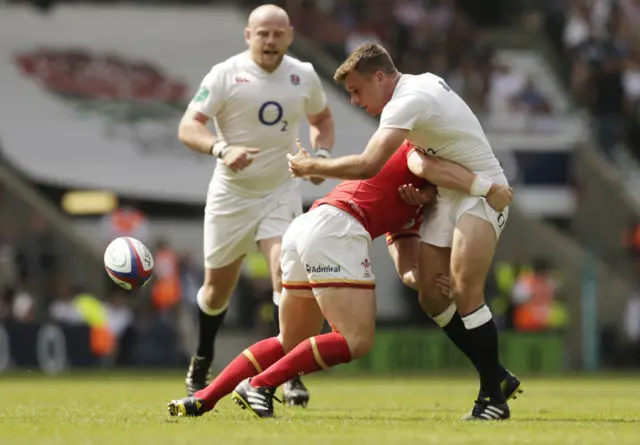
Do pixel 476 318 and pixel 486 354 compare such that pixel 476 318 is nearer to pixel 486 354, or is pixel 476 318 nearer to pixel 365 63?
pixel 486 354

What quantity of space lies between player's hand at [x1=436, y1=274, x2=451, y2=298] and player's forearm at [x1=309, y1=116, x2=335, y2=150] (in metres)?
2.20

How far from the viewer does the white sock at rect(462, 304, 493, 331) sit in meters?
9.21

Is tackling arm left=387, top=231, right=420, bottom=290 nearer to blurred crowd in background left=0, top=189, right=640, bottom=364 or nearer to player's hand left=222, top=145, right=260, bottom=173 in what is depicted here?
player's hand left=222, top=145, right=260, bottom=173

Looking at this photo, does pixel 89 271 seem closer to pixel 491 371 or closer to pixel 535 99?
pixel 535 99

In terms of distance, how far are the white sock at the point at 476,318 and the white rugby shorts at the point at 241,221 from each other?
2303 millimetres

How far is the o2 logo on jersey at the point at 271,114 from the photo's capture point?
11078 mm

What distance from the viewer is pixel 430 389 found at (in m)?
14.8

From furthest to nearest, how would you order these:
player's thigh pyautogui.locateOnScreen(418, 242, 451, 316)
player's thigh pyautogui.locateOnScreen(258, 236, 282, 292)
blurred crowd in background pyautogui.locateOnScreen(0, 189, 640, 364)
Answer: blurred crowd in background pyautogui.locateOnScreen(0, 189, 640, 364), player's thigh pyautogui.locateOnScreen(258, 236, 282, 292), player's thigh pyautogui.locateOnScreen(418, 242, 451, 316)

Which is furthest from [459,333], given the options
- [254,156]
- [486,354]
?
[254,156]

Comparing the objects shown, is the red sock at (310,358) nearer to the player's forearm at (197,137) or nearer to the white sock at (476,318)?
the white sock at (476,318)

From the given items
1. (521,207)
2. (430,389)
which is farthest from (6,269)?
(430,389)

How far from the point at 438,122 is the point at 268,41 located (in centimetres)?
224

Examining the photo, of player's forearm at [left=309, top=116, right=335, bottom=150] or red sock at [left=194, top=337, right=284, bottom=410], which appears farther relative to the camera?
player's forearm at [left=309, top=116, right=335, bottom=150]

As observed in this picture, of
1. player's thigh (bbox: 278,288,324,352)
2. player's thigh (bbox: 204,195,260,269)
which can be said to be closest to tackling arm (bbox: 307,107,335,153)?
player's thigh (bbox: 204,195,260,269)
